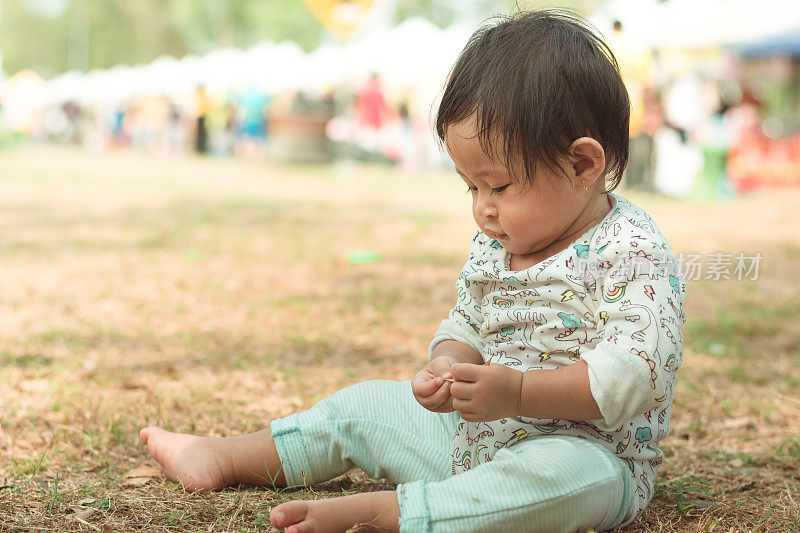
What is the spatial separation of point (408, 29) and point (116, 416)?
15215 mm

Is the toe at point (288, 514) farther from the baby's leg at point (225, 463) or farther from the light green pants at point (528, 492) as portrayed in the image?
the baby's leg at point (225, 463)

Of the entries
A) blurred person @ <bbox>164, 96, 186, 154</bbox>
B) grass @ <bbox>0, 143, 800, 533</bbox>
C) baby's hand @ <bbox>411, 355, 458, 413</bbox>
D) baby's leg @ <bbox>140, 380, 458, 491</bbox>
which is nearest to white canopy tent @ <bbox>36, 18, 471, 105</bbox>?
blurred person @ <bbox>164, 96, 186, 154</bbox>

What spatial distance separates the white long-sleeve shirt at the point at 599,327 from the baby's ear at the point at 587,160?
4.1 inches

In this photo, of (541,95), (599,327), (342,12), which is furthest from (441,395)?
(342,12)

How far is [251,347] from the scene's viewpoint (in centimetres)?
352

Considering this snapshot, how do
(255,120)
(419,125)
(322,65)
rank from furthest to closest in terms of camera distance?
(255,120)
(322,65)
(419,125)

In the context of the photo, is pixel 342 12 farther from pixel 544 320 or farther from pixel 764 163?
pixel 544 320

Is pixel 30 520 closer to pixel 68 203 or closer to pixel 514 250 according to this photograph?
pixel 514 250

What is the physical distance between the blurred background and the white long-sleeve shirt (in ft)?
1.84

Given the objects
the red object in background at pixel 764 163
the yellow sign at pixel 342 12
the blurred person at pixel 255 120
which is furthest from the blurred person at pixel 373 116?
the red object in background at pixel 764 163

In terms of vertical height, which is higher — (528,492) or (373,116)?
(373,116)

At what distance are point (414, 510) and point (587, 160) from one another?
741 millimetres

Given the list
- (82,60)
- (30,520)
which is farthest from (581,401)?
(82,60)

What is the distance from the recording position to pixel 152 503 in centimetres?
186
